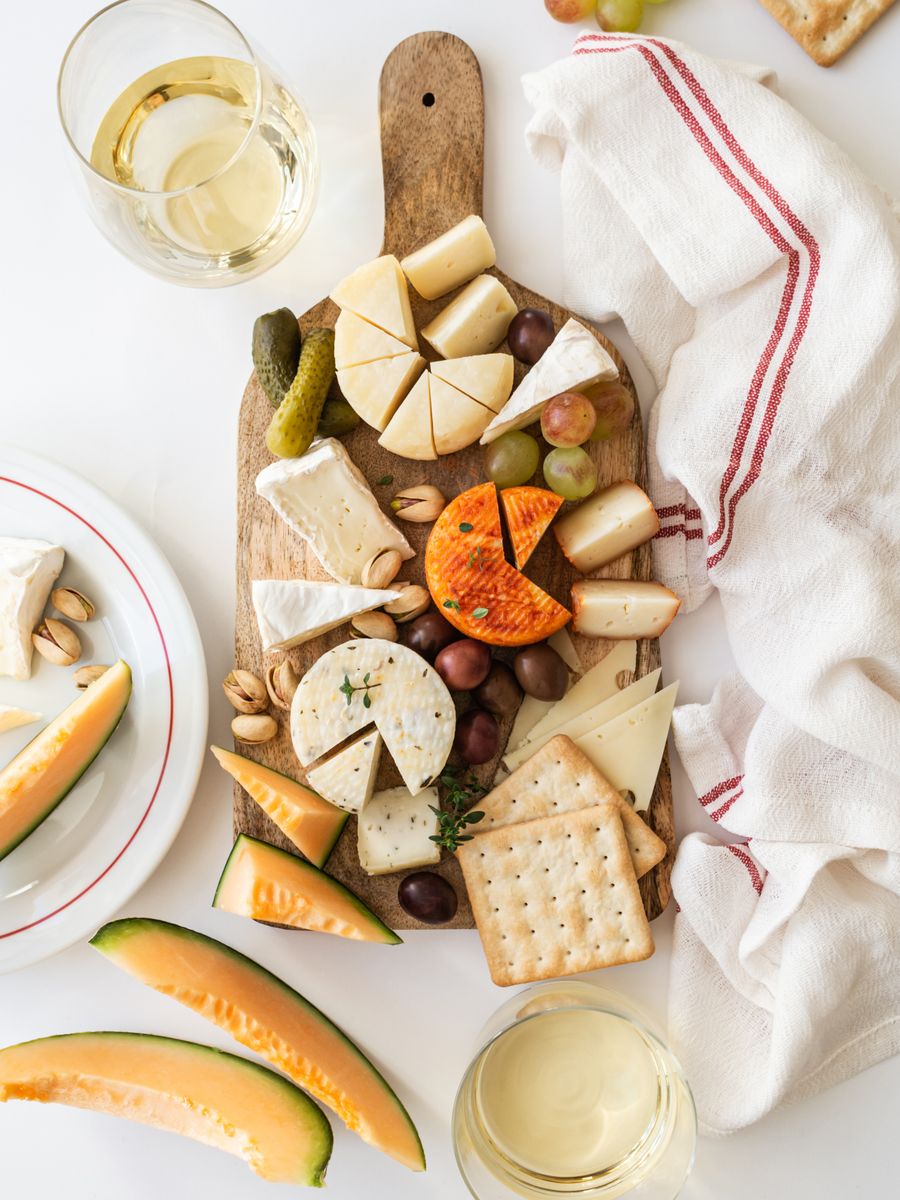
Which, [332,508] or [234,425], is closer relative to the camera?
[332,508]

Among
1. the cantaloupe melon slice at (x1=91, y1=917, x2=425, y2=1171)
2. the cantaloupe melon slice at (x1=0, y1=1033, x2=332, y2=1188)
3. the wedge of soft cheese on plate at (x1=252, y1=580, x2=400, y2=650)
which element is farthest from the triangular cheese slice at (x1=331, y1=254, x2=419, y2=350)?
the cantaloupe melon slice at (x1=0, y1=1033, x2=332, y2=1188)

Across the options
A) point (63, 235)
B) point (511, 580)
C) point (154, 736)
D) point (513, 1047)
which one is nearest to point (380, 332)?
point (511, 580)

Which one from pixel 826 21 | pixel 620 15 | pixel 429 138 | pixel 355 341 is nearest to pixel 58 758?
pixel 355 341

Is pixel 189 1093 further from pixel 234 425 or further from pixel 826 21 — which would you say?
pixel 826 21

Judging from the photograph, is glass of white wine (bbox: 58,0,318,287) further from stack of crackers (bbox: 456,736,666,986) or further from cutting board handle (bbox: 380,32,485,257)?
stack of crackers (bbox: 456,736,666,986)

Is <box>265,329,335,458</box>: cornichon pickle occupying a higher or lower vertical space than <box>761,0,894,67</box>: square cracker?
lower

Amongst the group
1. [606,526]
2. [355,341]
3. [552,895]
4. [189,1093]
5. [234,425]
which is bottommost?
[189,1093]

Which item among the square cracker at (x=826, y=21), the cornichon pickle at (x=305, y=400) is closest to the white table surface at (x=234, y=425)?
the square cracker at (x=826, y=21)
